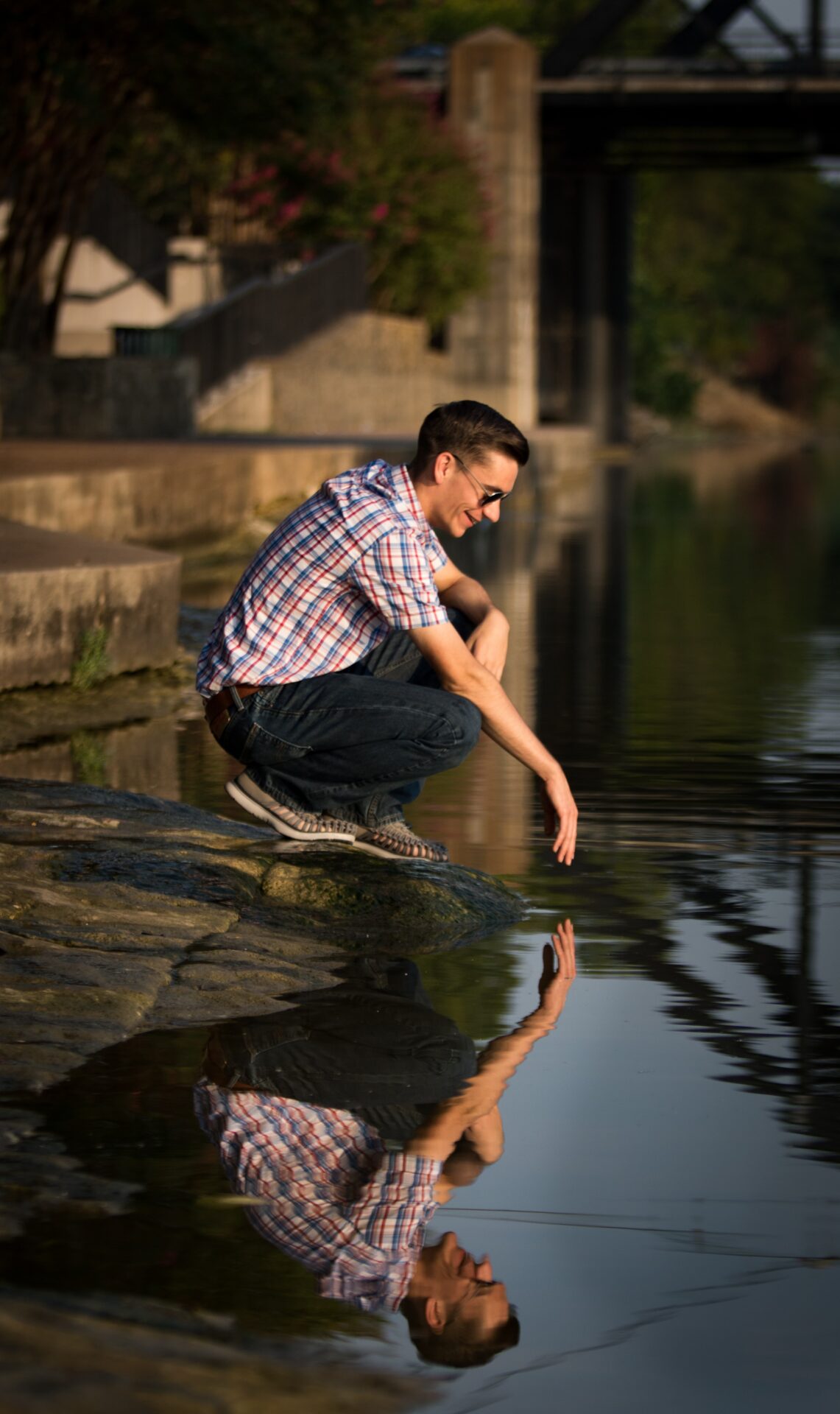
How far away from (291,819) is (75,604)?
3.10 m

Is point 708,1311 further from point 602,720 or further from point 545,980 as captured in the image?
point 602,720

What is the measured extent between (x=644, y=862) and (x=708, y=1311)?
309cm

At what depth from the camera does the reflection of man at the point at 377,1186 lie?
9.73 ft

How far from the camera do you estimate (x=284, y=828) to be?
18.2 feet

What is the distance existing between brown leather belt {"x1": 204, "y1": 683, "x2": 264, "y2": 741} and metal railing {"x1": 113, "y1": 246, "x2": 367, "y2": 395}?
56.6ft

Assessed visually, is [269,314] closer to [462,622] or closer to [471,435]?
[462,622]

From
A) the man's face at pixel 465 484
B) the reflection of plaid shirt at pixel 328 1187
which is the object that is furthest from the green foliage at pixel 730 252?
the reflection of plaid shirt at pixel 328 1187

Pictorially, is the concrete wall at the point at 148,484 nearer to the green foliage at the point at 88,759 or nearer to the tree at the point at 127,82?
the tree at the point at 127,82

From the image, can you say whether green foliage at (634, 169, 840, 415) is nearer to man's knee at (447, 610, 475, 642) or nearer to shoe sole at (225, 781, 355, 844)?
man's knee at (447, 610, 475, 642)

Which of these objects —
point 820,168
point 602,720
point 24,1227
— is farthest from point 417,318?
point 24,1227

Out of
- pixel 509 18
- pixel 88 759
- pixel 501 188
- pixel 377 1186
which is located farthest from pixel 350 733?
pixel 509 18

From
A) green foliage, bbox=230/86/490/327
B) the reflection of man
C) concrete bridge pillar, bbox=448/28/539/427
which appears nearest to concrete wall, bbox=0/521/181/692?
the reflection of man

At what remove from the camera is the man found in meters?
5.02

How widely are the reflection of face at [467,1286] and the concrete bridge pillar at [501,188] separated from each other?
32.8 m
